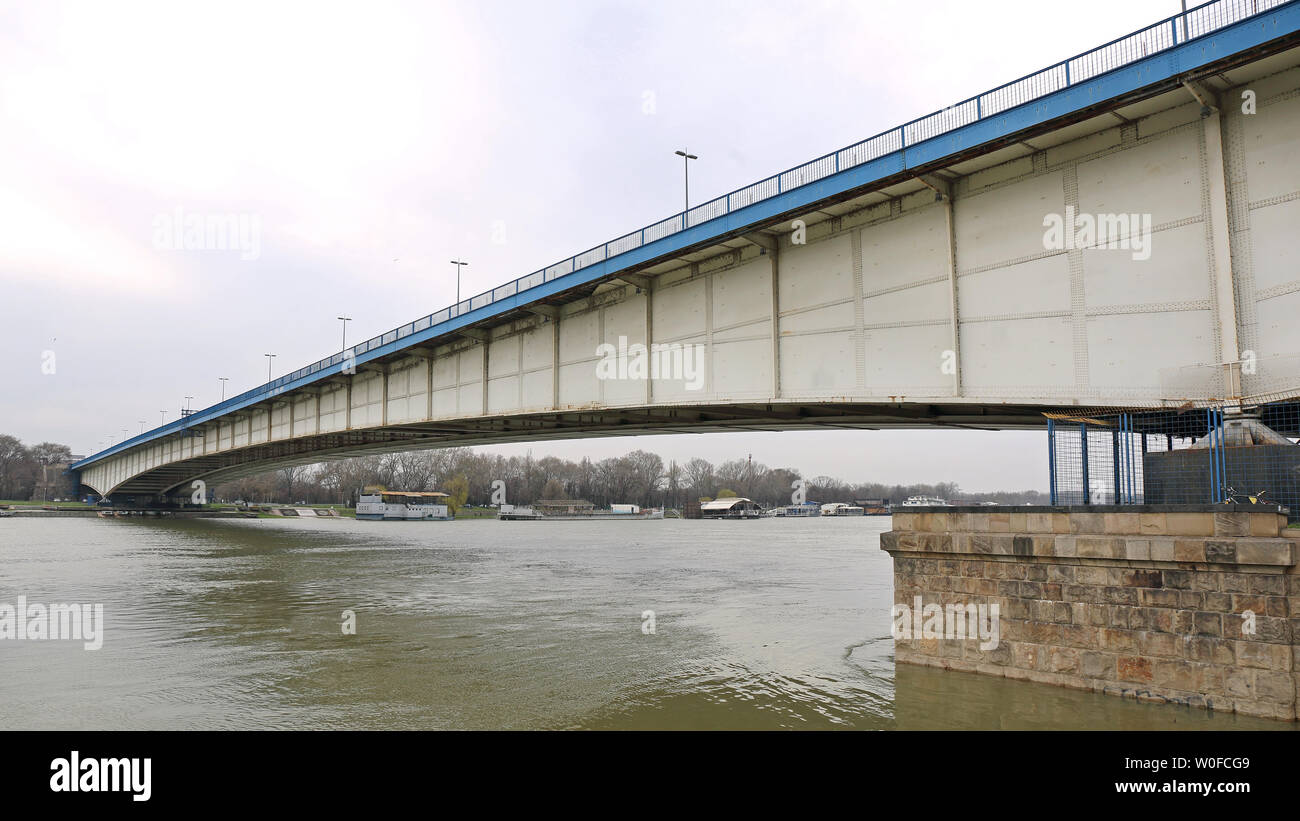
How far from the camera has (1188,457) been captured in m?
11.5

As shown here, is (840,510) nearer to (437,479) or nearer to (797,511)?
(797,511)

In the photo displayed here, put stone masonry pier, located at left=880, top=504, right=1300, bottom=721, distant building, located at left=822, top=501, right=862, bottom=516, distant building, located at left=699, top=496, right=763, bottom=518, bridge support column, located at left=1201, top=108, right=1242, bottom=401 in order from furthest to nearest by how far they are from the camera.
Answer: distant building, located at left=822, top=501, right=862, bottom=516, distant building, located at left=699, top=496, right=763, bottom=518, bridge support column, located at left=1201, top=108, right=1242, bottom=401, stone masonry pier, located at left=880, top=504, right=1300, bottom=721

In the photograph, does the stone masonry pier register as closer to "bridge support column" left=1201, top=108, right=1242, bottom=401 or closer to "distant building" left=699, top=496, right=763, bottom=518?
"bridge support column" left=1201, top=108, right=1242, bottom=401

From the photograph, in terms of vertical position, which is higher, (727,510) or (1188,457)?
(1188,457)

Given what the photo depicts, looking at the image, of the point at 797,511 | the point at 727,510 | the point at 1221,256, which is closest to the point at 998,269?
the point at 1221,256

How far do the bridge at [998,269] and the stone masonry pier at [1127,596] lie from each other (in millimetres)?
2922

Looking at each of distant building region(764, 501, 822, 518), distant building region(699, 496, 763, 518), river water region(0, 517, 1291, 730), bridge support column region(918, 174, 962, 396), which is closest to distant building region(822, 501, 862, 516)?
distant building region(764, 501, 822, 518)

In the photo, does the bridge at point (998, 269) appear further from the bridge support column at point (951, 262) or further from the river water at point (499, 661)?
the river water at point (499, 661)

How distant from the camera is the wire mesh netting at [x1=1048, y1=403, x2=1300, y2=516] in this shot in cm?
1079

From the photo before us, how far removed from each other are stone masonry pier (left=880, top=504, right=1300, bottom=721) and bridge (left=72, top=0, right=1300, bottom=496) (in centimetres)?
292

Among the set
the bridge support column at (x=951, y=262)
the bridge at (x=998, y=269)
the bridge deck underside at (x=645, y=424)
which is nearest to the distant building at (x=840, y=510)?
the bridge deck underside at (x=645, y=424)

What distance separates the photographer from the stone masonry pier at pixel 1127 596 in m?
9.23

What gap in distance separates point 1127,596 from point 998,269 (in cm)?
675
